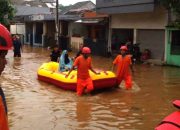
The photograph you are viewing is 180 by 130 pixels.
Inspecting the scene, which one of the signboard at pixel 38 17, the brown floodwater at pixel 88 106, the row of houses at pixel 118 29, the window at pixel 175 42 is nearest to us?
the brown floodwater at pixel 88 106

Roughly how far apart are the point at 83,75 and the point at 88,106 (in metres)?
1.56

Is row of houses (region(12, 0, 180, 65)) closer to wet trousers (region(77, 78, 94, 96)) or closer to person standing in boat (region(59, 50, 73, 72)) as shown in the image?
person standing in boat (region(59, 50, 73, 72))

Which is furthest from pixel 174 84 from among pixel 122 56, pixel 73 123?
pixel 73 123

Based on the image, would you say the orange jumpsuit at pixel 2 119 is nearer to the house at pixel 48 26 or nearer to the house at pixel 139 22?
the house at pixel 139 22

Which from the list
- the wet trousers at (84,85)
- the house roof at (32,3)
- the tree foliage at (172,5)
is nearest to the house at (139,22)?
the tree foliage at (172,5)

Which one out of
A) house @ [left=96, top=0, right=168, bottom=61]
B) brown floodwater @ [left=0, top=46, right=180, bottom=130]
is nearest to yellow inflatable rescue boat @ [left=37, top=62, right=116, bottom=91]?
brown floodwater @ [left=0, top=46, right=180, bottom=130]

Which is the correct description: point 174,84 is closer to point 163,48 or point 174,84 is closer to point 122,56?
point 122,56

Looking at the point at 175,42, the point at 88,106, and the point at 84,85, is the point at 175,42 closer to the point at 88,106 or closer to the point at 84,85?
the point at 84,85

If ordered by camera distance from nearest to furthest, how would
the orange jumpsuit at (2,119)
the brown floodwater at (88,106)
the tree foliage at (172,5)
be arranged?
1. the orange jumpsuit at (2,119)
2. the brown floodwater at (88,106)
3. the tree foliage at (172,5)

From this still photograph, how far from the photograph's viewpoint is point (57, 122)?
8422 millimetres

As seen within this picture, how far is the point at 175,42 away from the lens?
21.1 m

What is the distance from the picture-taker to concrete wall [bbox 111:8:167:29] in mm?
21953

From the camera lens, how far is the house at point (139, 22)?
22.0m

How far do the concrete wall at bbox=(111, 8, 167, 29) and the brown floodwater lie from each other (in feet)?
23.7
